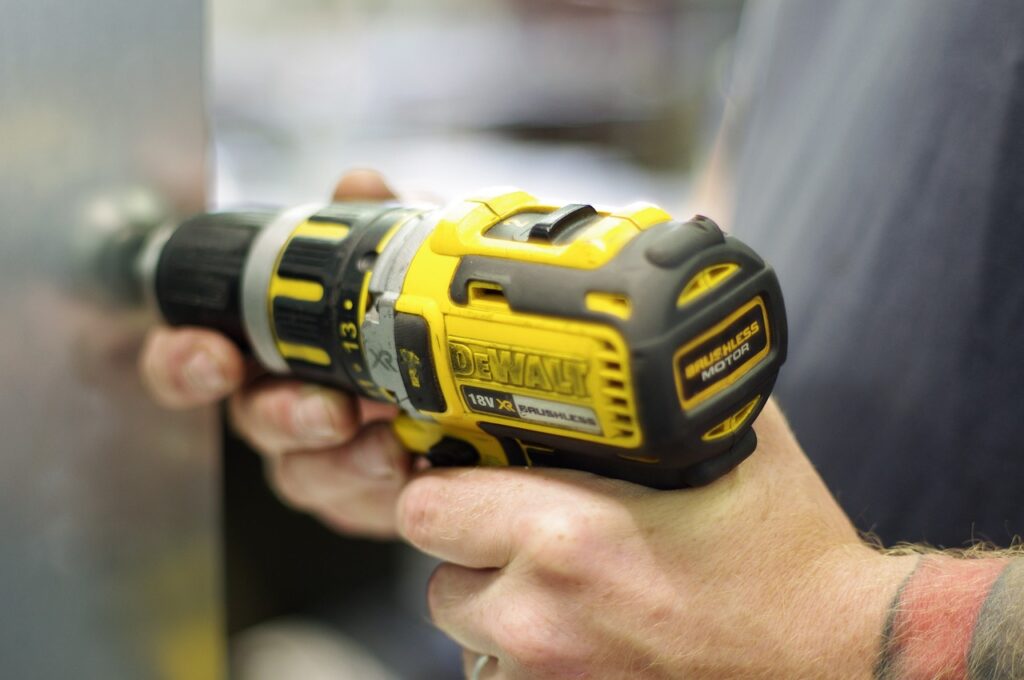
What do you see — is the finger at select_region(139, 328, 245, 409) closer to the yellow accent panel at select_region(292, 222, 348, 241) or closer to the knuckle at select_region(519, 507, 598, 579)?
the yellow accent panel at select_region(292, 222, 348, 241)

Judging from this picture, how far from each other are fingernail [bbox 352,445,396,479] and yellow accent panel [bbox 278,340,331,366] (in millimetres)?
140

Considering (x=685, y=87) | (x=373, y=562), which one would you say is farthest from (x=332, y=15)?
(x=373, y=562)

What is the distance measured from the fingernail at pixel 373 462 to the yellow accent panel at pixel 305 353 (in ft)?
0.46

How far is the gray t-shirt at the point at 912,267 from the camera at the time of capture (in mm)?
622

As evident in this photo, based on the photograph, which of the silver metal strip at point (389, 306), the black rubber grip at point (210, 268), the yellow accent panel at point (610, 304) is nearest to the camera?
the yellow accent panel at point (610, 304)

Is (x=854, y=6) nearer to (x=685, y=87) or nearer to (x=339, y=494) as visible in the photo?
(x=339, y=494)

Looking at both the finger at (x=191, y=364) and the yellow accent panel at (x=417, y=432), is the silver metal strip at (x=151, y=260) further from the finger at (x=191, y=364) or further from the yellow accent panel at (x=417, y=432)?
the yellow accent panel at (x=417, y=432)

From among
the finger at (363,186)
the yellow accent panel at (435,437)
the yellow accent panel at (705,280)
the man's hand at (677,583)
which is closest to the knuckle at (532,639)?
the man's hand at (677,583)

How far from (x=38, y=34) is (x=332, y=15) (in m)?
1.98

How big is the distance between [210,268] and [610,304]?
0.37 metres

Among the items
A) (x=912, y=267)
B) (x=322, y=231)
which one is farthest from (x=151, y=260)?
(x=912, y=267)

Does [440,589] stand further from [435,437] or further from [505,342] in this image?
[505,342]

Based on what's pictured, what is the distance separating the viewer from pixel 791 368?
792 millimetres

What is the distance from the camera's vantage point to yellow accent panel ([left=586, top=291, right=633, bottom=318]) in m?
0.44
